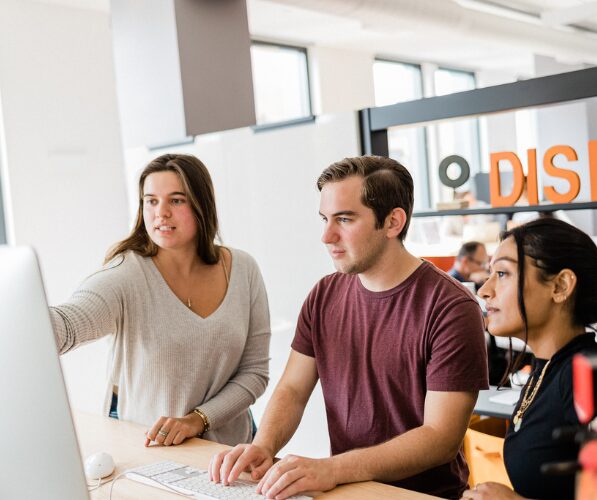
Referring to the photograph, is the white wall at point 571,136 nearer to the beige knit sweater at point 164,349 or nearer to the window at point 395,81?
the window at point 395,81

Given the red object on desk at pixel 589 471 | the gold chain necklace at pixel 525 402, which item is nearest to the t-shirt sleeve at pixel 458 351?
the gold chain necklace at pixel 525 402

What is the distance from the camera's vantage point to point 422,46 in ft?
26.0

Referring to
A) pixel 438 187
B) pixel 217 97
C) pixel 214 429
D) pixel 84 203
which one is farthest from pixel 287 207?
pixel 438 187

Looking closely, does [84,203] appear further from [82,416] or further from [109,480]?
[109,480]

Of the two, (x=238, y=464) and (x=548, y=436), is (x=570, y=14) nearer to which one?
(x=548, y=436)

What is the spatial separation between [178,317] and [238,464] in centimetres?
58

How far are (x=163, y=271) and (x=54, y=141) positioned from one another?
9.48ft

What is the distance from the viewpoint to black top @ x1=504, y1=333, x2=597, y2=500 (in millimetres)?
1370

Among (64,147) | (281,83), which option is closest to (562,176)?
(64,147)

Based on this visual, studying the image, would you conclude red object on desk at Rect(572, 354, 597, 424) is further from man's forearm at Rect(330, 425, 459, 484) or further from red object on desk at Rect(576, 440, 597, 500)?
man's forearm at Rect(330, 425, 459, 484)

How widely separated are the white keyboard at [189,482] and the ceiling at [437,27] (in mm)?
2981

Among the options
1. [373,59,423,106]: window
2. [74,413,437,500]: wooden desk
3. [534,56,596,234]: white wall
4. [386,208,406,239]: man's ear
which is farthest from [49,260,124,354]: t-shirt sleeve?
[373,59,423,106]: window

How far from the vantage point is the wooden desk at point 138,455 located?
1.43 meters

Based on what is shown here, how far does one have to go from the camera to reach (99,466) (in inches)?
63.2
